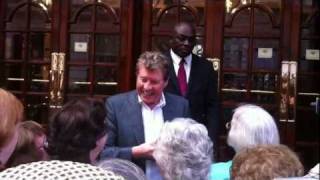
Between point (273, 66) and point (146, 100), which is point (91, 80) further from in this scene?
point (146, 100)

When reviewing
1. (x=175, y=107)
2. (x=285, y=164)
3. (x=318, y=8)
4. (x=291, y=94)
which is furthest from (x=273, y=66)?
(x=285, y=164)

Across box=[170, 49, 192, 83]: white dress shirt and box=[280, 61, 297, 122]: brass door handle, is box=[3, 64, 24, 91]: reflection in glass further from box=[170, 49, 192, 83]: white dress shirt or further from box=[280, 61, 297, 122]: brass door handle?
box=[280, 61, 297, 122]: brass door handle

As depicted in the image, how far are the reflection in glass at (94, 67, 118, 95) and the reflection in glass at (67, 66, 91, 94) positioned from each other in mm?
100

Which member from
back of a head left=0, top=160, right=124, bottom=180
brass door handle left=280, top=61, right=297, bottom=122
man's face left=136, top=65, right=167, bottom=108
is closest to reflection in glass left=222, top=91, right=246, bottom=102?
brass door handle left=280, top=61, right=297, bottom=122

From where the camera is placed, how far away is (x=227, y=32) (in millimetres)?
5961

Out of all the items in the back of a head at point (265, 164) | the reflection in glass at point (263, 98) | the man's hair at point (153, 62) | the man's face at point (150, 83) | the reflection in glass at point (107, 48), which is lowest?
the back of a head at point (265, 164)

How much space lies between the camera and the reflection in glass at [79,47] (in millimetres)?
6235

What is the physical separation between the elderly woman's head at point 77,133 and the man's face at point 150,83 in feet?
3.91

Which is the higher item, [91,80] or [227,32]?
[227,32]

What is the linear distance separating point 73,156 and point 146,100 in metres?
1.38

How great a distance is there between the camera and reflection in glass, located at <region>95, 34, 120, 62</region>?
243 inches

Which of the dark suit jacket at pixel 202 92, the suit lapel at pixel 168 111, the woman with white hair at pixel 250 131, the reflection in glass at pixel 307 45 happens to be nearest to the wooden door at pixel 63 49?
the dark suit jacket at pixel 202 92

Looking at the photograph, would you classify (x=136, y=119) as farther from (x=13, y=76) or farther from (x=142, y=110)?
(x=13, y=76)

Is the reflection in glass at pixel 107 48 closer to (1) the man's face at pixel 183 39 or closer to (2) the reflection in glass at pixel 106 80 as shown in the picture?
(2) the reflection in glass at pixel 106 80
